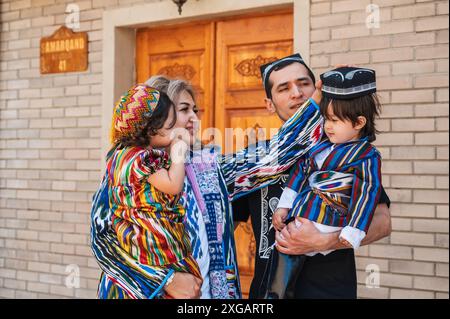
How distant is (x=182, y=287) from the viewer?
1864 millimetres

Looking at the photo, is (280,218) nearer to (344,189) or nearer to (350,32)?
(344,189)

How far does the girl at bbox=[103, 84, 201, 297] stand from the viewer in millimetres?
1863

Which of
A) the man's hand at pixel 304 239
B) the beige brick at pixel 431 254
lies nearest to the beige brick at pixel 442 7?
the beige brick at pixel 431 254

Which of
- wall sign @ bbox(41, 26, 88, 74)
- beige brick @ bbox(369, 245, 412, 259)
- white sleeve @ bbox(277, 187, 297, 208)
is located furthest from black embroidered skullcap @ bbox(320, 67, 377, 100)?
wall sign @ bbox(41, 26, 88, 74)

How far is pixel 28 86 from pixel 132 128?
3495 mm

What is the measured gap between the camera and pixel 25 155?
5.07 metres

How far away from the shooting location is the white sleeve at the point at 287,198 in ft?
6.38

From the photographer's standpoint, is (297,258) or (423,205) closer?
(297,258)

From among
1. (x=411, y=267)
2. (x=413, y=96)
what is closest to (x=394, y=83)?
(x=413, y=96)

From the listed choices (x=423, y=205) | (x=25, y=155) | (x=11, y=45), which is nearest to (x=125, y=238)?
(x=423, y=205)

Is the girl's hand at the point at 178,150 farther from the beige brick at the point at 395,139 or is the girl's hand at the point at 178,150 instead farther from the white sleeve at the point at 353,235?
the beige brick at the point at 395,139

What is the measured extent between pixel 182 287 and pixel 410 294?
6.64 ft

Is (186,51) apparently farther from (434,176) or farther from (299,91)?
(299,91)

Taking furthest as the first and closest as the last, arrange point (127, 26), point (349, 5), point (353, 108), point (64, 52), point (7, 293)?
1. point (7, 293)
2. point (64, 52)
3. point (127, 26)
4. point (349, 5)
5. point (353, 108)
